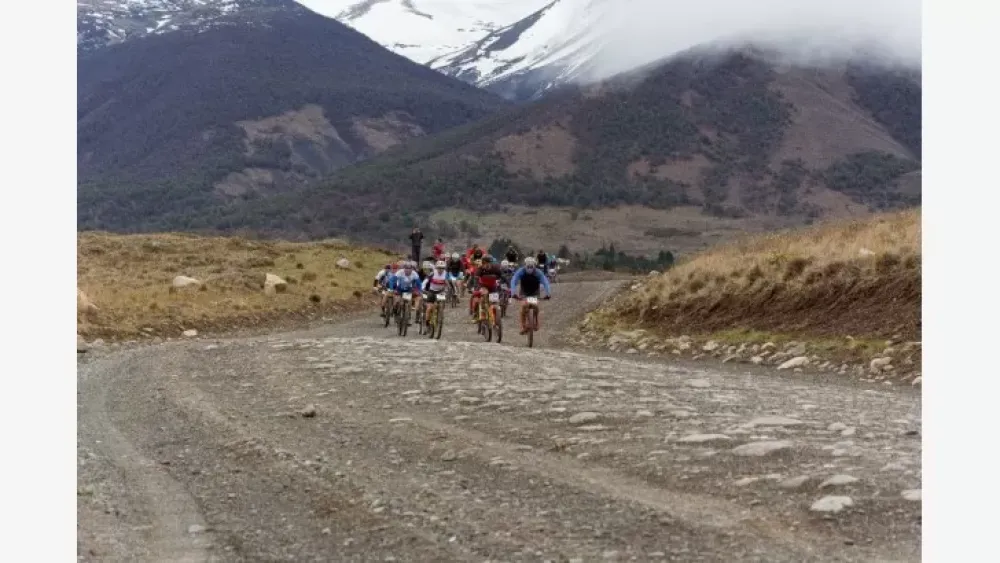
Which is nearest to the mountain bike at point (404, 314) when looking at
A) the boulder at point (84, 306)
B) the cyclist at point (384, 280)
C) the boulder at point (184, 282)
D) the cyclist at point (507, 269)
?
the cyclist at point (384, 280)

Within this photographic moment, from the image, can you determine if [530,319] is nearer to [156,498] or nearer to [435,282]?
[435,282]

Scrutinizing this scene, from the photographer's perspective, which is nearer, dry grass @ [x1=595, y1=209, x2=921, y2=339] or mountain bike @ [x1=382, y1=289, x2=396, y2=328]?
dry grass @ [x1=595, y1=209, x2=921, y2=339]

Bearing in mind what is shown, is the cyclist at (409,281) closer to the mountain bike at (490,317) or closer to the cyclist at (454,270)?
the mountain bike at (490,317)

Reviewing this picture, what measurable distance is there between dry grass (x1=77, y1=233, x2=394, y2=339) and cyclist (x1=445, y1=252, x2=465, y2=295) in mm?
4257

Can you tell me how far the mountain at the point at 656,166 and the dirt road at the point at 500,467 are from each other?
410ft

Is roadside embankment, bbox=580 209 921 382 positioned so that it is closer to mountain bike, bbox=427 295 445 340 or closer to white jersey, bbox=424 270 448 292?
mountain bike, bbox=427 295 445 340

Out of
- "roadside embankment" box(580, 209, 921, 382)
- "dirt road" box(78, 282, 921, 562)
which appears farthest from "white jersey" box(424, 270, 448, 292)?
"dirt road" box(78, 282, 921, 562)

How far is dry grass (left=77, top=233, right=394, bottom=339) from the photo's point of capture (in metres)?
32.4

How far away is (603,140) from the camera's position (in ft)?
564

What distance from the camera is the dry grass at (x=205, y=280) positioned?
32375mm

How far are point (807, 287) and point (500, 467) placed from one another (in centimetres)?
1509

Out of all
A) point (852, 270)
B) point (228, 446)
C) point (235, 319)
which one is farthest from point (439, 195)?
point (228, 446)

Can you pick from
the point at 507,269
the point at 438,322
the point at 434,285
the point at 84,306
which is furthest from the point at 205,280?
the point at 438,322

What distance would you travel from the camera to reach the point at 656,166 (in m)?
169
